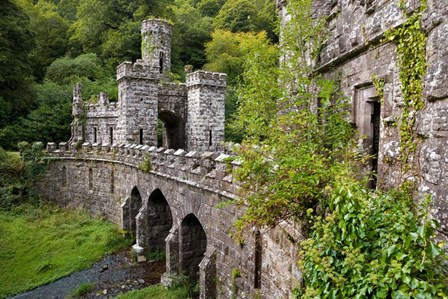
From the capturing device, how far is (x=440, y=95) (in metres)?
4.00

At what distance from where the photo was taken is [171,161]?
12492 millimetres

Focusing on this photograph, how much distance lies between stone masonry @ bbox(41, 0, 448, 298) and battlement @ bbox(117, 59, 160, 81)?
57 millimetres

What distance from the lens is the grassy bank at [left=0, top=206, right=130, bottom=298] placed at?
13.4 metres

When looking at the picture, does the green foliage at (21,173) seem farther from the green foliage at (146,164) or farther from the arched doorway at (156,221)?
the green foliage at (146,164)

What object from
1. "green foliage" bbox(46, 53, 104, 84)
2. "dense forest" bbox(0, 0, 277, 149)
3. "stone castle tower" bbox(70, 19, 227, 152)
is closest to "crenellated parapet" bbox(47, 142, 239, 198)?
"stone castle tower" bbox(70, 19, 227, 152)

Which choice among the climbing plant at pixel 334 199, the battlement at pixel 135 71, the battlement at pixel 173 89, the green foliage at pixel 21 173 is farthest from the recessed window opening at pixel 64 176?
the climbing plant at pixel 334 199

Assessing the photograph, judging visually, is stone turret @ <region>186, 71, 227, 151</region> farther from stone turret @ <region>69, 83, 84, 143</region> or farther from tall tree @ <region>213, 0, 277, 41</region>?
tall tree @ <region>213, 0, 277, 41</region>

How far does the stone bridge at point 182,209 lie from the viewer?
7.09 m

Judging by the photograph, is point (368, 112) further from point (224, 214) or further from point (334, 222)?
point (224, 214)

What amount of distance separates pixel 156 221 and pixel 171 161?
390 cm

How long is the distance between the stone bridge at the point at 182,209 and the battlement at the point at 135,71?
4.04 m

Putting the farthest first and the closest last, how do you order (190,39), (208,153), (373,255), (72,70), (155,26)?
(190,39)
(72,70)
(155,26)
(208,153)
(373,255)

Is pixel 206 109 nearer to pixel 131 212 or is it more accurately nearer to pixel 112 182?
pixel 112 182

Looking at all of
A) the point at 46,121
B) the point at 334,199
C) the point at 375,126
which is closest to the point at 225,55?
the point at 46,121
